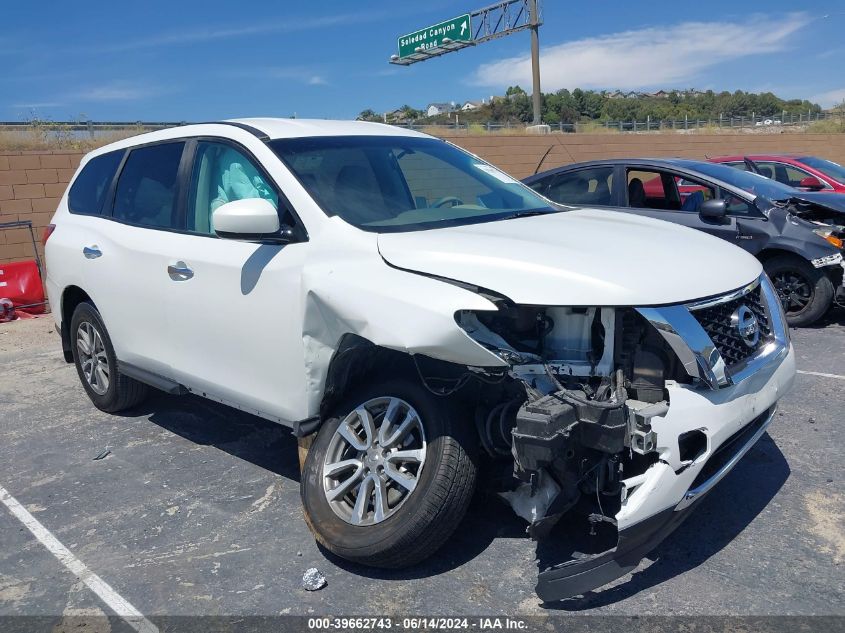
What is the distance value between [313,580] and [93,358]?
307cm

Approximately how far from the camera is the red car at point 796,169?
1166 centimetres

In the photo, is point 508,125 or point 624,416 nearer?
point 624,416

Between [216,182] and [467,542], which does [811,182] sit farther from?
[467,542]

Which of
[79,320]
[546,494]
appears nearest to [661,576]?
[546,494]

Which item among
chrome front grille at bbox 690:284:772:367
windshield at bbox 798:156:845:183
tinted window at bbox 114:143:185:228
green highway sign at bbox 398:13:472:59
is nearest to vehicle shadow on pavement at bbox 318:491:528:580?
Result: chrome front grille at bbox 690:284:772:367

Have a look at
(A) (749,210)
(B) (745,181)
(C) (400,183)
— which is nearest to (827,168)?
(B) (745,181)

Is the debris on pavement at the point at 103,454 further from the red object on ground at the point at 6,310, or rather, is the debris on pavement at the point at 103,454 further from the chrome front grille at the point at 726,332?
the red object on ground at the point at 6,310

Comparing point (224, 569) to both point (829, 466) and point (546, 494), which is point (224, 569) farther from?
point (829, 466)

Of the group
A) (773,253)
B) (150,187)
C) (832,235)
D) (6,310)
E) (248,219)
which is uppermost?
(150,187)

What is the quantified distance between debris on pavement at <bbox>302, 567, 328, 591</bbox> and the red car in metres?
10.2

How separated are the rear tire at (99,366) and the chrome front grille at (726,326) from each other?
151 inches

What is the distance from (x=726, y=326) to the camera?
3.09 meters

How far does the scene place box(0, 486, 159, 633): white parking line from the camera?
302 centimetres

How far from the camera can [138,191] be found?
4855 millimetres
